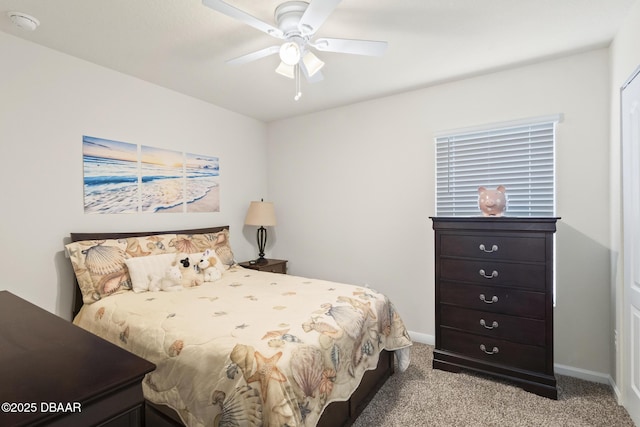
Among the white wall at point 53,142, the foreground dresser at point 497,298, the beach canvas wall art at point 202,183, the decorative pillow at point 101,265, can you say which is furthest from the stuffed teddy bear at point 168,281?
the foreground dresser at point 497,298

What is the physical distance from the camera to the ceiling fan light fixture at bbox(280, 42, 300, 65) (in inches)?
74.1

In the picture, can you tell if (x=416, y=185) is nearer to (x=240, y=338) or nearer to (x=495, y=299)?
(x=495, y=299)

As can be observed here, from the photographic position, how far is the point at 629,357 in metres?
1.93

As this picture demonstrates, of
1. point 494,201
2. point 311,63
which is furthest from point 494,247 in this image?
point 311,63

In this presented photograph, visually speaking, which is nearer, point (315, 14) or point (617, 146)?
point (315, 14)

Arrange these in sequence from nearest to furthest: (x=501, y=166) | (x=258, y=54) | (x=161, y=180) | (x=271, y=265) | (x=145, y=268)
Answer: (x=258, y=54)
(x=145, y=268)
(x=501, y=166)
(x=161, y=180)
(x=271, y=265)

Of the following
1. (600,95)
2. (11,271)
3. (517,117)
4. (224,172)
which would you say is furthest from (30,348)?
(600,95)

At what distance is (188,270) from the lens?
2.62 m

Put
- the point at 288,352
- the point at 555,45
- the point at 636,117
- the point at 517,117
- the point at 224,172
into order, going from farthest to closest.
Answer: the point at 224,172, the point at 517,117, the point at 555,45, the point at 636,117, the point at 288,352

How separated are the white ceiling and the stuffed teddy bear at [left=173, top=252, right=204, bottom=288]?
1.57 m

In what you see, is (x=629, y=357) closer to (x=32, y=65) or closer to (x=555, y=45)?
(x=555, y=45)

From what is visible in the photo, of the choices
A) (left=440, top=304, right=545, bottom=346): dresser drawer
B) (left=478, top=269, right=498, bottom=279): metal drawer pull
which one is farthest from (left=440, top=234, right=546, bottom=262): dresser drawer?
(left=440, top=304, right=545, bottom=346): dresser drawer

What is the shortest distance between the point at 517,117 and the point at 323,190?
200 centimetres

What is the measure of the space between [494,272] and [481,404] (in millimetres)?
875
